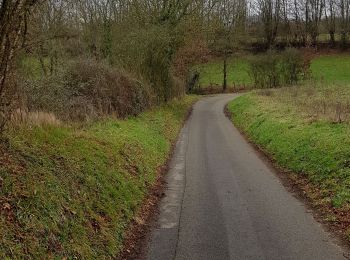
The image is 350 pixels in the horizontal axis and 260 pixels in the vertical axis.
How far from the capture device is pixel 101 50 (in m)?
33.1

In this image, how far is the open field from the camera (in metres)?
65.5

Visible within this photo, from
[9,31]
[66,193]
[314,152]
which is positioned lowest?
[314,152]

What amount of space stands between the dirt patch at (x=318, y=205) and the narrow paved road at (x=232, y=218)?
195mm

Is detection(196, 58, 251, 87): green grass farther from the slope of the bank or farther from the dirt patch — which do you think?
the dirt patch

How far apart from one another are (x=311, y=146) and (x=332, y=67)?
197 feet

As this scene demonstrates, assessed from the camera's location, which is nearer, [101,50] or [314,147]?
[314,147]

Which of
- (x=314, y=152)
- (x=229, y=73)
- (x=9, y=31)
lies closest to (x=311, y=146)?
(x=314, y=152)

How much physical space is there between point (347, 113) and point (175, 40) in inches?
620

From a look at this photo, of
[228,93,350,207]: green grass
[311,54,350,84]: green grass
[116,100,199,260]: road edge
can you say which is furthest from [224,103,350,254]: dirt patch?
[311,54,350,84]: green grass

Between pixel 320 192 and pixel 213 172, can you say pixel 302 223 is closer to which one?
pixel 320 192

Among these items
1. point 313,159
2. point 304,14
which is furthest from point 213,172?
point 304,14

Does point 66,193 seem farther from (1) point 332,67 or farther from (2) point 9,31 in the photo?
(1) point 332,67

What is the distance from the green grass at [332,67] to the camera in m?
64.3

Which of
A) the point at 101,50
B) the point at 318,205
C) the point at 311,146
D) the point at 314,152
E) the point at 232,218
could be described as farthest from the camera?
the point at 101,50
